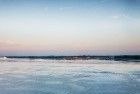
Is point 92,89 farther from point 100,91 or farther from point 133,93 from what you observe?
point 133,93

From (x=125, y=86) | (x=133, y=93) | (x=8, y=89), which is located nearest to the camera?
(x=133, y=93)

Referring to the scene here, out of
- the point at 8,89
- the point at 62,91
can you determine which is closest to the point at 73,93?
the point at 62,91

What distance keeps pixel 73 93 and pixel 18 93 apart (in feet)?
7.10

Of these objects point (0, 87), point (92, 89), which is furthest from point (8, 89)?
point (92, 89)

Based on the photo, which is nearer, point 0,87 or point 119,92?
point 119,92

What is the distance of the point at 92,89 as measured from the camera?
1108 cm

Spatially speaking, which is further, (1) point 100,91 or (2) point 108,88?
(2) point 108,88

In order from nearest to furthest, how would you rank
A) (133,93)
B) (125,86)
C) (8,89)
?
1. (133,93)
2. (8,89)
3. (125,86)

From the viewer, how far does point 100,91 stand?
10.6 m

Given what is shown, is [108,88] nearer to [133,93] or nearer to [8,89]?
[133,93]

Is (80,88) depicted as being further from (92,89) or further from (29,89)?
(29,89)

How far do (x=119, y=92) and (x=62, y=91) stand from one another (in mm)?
2311

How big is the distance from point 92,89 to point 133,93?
1794 millimetres

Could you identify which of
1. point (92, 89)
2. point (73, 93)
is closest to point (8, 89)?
point (73, 93)
